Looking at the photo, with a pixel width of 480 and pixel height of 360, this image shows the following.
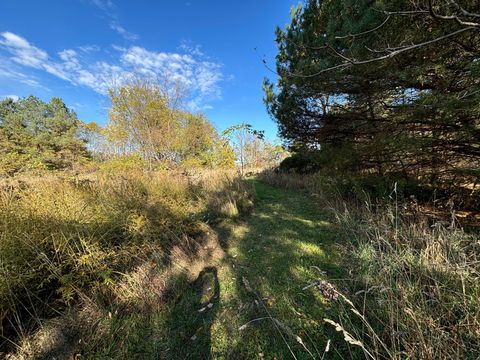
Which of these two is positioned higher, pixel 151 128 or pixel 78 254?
pixel 151 128

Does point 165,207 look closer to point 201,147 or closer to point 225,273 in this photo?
point 225,273

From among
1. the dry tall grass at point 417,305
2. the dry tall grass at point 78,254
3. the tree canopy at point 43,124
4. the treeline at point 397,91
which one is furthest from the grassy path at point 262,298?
the tree canopy at point 43,124

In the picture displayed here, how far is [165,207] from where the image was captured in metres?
4.12

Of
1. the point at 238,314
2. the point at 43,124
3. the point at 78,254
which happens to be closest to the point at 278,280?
the point at 238,314

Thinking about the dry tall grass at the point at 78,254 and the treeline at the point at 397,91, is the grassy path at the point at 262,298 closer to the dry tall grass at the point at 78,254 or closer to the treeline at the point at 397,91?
the dry tall grass at the point at 78,254

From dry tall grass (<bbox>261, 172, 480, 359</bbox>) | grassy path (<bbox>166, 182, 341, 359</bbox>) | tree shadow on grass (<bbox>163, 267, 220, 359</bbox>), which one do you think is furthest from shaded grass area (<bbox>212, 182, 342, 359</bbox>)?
dry tall grass (<bbox>261, 172, 480, 359</bbox>)

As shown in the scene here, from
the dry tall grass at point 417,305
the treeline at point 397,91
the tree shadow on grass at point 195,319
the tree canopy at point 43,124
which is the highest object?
the tree canopy at point 43,124

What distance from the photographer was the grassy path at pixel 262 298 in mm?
1866

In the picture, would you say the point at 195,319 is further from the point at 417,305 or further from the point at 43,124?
the point at 43,124

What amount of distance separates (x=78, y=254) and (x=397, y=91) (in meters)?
5.52

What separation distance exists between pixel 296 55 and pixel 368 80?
3.14 meters

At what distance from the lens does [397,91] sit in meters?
3.88

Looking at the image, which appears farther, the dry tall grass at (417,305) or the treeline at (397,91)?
the treeline at (397,91)

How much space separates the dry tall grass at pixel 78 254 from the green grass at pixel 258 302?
0.46 meters
